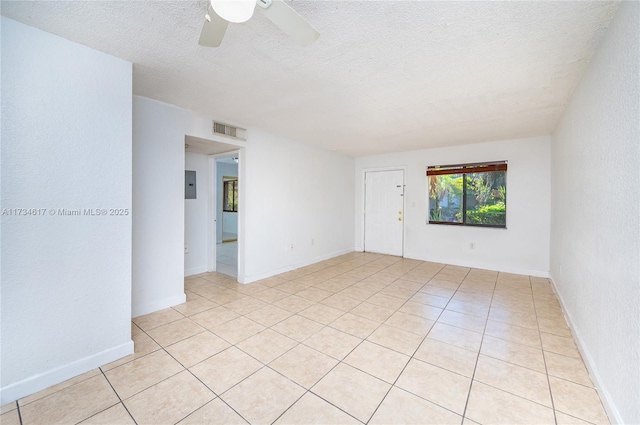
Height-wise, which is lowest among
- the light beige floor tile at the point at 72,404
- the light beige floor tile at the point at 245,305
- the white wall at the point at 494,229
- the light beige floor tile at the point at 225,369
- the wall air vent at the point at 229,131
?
the light beige floor tile at the point at 72,404

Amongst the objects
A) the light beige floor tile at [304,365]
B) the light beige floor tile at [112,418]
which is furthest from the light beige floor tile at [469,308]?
the light beige floor tile at [112,418]

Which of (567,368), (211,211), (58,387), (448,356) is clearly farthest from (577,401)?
(211,211)

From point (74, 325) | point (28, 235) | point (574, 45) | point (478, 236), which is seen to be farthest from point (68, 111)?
point (478, 236)

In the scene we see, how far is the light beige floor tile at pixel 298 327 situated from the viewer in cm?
237

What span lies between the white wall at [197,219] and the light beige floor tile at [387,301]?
→ 290cm

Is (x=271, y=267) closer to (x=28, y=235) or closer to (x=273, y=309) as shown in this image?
(x=273, y=309)

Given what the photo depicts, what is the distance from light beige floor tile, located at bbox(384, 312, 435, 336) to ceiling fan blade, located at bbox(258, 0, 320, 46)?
2508 millimetres

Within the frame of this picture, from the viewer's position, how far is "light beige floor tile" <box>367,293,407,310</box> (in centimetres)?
304

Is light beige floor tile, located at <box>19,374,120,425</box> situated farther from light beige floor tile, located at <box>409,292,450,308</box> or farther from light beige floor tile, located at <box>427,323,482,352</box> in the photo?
light beige floor tile, located at <box>409,292,450,308</box>

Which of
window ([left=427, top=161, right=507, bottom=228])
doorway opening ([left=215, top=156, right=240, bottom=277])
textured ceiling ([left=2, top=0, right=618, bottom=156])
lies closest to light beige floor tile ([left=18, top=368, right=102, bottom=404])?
textured ceiling ([left=2, top=0, right=618, bottom=156])

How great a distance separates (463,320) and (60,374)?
11.2ft

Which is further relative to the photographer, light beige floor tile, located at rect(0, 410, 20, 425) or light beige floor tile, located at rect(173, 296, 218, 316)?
light beige floor tile, located at rect(173, 296, 218, 316)

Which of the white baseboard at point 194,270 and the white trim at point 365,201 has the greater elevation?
the white trim at point 365,201

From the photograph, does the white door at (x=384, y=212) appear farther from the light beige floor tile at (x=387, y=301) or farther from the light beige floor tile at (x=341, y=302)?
the light beige floor tile at (x=341, y=302)
